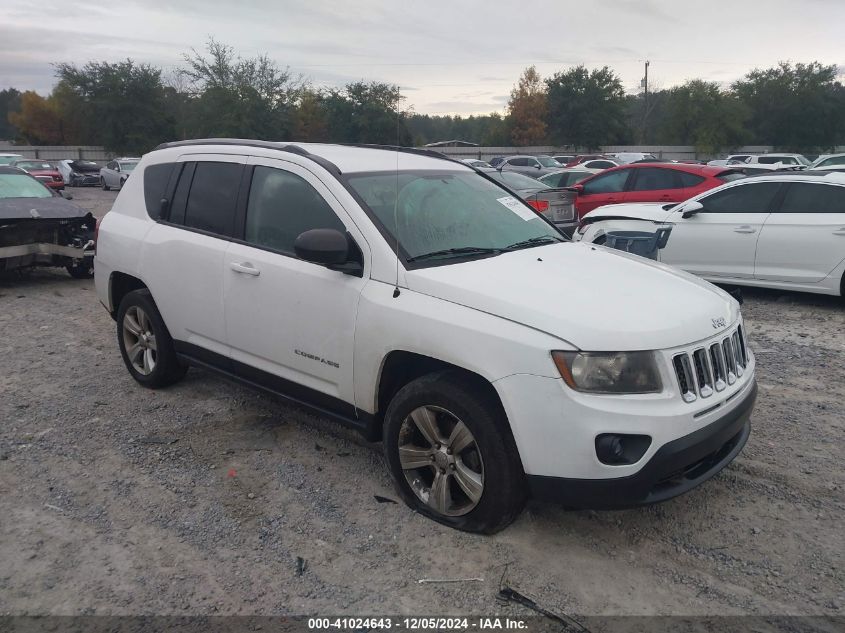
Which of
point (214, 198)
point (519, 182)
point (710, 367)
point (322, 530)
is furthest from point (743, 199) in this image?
point (322, 530)

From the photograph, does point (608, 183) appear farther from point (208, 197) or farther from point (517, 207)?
point (208, 197)

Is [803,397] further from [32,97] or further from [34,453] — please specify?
[32,97]

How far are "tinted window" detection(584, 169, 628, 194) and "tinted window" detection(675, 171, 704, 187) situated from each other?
97 cm

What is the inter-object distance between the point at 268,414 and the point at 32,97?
7497 centimetres

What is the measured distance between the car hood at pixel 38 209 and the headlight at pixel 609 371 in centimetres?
893

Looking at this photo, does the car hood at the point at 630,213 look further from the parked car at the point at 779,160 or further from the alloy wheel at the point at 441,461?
the parked car at the point at 779,160

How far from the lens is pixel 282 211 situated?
164 inches

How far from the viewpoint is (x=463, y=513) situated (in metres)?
3.37

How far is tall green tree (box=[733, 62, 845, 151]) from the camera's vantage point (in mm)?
47344

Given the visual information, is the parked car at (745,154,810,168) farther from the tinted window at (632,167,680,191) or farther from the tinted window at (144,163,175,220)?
the tinted window at (144,163,175,220)

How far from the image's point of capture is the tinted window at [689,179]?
1144 centimetres

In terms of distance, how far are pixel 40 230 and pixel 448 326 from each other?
8548 mm

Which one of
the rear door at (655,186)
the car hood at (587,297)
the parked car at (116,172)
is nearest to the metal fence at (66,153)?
the parked car at (116,172)

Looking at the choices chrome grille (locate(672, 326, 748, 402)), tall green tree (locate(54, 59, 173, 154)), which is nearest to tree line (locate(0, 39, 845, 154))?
tall green tree (locate(54, 59, 173, 154))
